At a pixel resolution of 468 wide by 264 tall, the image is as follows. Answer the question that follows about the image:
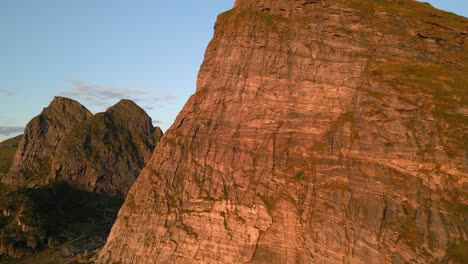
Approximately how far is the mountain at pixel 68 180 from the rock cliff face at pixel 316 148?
36968 millimetres

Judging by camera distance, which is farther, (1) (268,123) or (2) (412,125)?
(1) (268,123)

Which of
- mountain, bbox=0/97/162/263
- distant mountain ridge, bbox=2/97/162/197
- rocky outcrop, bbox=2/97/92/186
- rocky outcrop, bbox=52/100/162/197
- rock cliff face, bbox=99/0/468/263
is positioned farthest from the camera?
rocky outcrop, bbox=2/97/92/186

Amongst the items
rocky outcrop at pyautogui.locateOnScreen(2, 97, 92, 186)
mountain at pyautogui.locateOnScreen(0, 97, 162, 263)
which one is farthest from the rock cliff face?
rocky outcrop at pyautogui.locateOnScreen(2, 97, 92, 186)

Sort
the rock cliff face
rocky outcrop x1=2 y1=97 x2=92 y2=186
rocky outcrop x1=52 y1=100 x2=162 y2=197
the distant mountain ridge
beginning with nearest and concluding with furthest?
the rock cliff face < rocky outcrop x1=52 y1=100 x2=162 y2=197 < the distant mountain ridge < rocky outcrop x1=2 y1=97 x2=92 y2=186

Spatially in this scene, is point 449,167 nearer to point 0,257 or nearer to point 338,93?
point 338,93

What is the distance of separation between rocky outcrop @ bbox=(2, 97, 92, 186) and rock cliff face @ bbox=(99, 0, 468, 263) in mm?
101042

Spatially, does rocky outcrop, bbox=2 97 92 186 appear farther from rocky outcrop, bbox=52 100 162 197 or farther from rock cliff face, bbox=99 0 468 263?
rock cliff face, bbox=99 0 468 263

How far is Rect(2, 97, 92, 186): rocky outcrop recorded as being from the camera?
174 m

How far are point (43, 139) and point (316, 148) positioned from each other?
144955 mm

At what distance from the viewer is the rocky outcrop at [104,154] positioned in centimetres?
16500

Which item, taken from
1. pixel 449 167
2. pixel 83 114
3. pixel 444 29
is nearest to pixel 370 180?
pixel 449 167

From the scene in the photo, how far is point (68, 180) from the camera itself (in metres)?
164

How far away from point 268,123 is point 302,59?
1351 centimetres

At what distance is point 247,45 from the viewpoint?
87938 millimetres
